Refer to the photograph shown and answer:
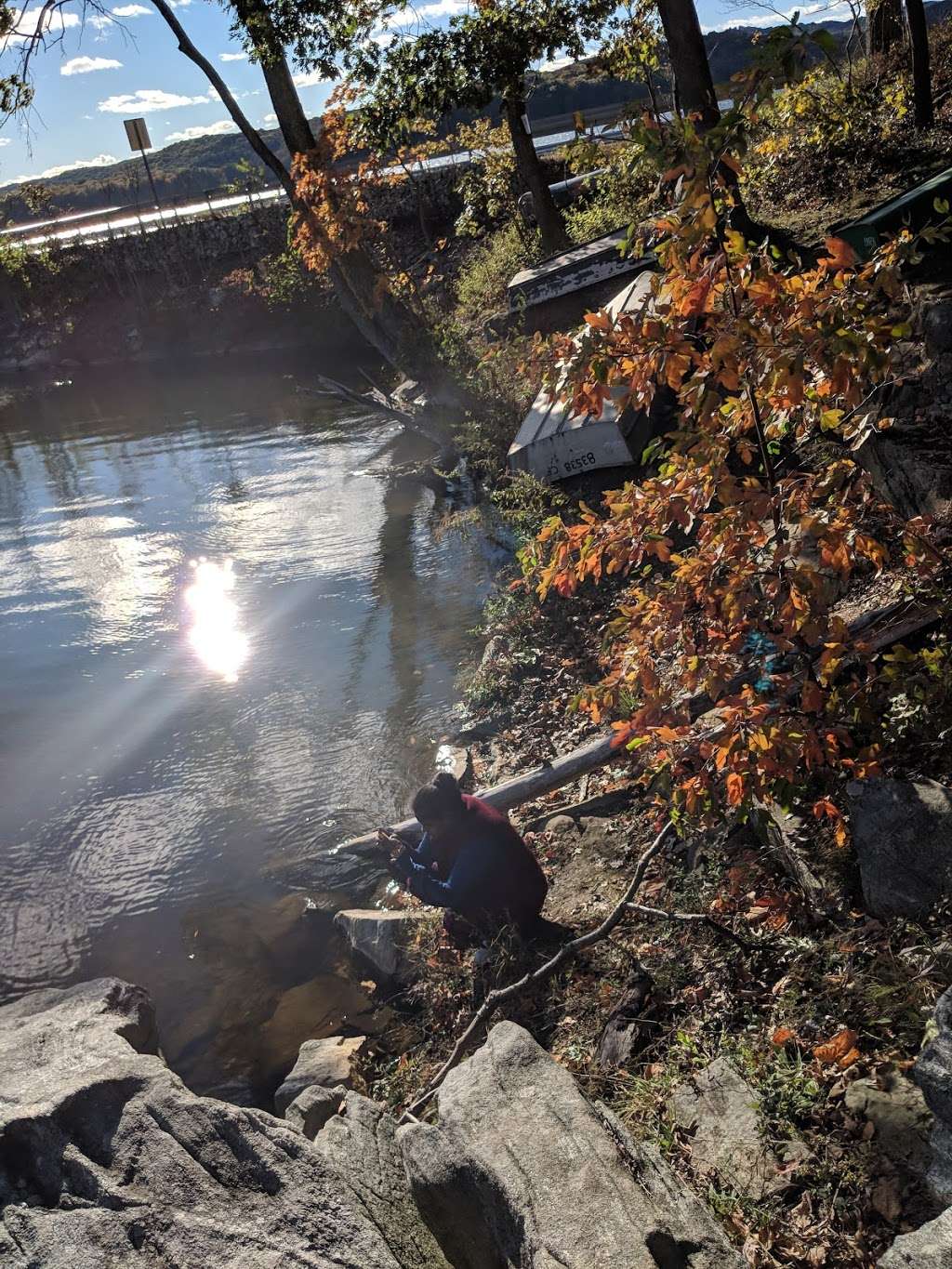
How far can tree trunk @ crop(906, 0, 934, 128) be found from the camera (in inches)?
525

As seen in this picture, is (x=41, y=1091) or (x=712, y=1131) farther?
(x=41, y=1091)

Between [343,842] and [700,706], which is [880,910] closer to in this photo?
[700,706]

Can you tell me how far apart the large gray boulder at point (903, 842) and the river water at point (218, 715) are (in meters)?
3.18

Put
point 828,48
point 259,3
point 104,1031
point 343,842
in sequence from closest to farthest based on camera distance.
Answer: point 828,48 → point 104,1031 → point 343,842 → point 259,3

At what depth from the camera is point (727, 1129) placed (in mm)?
3643

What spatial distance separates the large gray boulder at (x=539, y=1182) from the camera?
2.89m

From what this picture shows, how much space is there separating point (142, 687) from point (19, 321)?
110 feet

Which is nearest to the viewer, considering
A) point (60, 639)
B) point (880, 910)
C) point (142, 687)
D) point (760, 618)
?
point (880, 910)

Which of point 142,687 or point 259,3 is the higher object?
point 259,3

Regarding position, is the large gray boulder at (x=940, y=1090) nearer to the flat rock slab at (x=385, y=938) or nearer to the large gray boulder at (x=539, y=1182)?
the large gray boulder at (x=539, y=1182)

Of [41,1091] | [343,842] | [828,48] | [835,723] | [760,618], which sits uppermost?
[828,48]

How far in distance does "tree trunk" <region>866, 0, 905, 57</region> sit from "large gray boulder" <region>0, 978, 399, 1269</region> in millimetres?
22012

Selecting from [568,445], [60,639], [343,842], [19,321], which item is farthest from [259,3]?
[19,321]

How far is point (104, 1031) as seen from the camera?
5.18m
